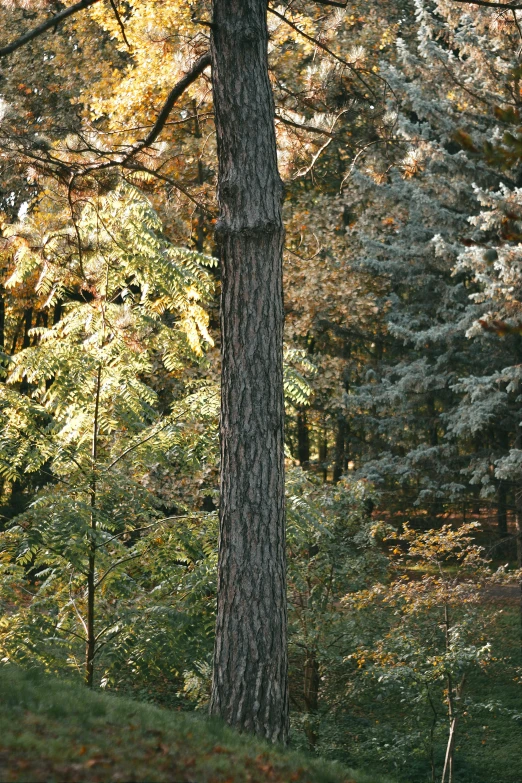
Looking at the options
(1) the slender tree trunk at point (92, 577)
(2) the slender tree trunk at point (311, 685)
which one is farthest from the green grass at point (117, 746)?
(2) the slender tree trunk at point (311, 685)

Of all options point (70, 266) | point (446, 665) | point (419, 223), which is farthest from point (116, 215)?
point (419, 223)

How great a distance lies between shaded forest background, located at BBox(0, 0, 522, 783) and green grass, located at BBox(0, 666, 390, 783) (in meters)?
1.68

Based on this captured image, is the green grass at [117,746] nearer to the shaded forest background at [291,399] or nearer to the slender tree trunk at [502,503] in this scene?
the shaded forest background at [291,399]

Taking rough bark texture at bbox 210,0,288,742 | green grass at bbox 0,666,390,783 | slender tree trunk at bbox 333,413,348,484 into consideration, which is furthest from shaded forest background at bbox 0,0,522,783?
slender tree trunk at bbox 333,413,348,484

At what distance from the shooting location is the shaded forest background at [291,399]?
7336mm

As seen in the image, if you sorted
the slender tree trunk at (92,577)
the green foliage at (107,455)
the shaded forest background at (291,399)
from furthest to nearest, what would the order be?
the shaded forest background at (291,399) < the slender tree trunk at (92,577) < the green foliage at (107,455)

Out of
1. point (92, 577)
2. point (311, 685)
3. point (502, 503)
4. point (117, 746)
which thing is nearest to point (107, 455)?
point (92, 577)

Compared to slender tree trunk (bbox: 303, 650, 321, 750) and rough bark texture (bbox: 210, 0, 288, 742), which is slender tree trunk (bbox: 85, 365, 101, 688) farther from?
slender tree trunk (bbox: 303, 650, 321, 750)

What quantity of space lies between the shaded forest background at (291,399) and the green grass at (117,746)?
1.68 meters

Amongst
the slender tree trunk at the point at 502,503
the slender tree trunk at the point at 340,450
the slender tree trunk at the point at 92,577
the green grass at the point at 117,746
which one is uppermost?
the slender tree trunk at the point at 340,450

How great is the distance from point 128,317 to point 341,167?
1369 cm

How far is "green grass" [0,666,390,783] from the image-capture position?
3939 mm

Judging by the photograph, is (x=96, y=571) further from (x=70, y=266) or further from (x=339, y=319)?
(x=339, y=319)

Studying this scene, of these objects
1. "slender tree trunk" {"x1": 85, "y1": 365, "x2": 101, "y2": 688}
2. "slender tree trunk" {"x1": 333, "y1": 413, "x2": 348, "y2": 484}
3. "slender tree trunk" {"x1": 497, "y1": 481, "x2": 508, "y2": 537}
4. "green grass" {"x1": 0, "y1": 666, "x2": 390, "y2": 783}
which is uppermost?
"slender tree trunk" {"x1": 333, "y1": 413, "x2": 348, "y2": 484}
